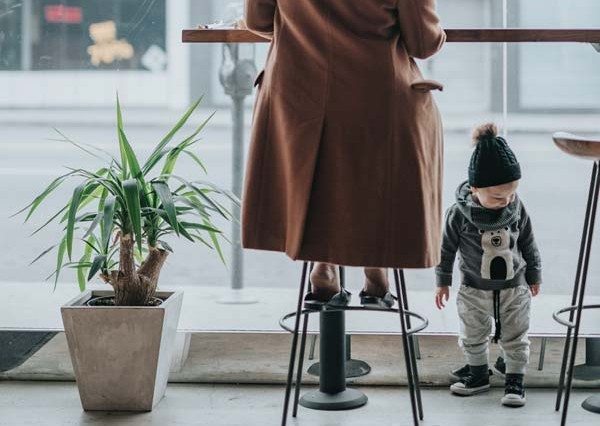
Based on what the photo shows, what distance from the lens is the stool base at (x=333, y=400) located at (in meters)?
2.67

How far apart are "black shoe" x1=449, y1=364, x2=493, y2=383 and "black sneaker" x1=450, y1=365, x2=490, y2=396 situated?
1.1 inches

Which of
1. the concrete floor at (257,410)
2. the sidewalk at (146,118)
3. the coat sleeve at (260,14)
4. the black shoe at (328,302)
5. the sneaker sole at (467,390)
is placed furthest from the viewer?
the sidewalk at (146,118)

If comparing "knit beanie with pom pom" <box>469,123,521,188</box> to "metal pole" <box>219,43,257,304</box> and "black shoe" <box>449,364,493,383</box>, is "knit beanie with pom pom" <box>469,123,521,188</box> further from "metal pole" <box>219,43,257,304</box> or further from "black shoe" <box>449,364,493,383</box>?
"metal pole" <box>219,43,257,304</box>

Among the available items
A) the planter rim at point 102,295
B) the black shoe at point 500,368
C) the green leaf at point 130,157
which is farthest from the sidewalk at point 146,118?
the black shoe at point 500,368

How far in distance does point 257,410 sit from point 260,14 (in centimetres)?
114

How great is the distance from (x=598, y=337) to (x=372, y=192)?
3.75 feet

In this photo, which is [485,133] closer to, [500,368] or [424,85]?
[424,85]

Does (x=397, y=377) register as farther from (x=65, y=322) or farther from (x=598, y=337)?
(x=65, y=322)

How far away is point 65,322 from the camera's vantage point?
2.66 metres

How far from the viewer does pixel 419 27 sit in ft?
7.29

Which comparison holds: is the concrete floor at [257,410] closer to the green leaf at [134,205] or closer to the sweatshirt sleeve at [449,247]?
the sweatshirt sleeve at [449,247]

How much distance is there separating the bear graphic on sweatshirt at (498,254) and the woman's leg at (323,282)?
20.5 inches

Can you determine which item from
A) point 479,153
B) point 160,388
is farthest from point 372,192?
point 160,388

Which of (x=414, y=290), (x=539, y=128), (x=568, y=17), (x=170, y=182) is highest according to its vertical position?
(x=568, y=17)
